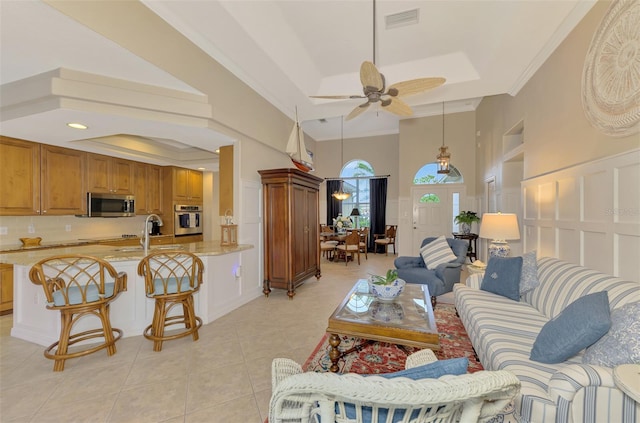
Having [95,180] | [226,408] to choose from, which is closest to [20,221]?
[95,180]

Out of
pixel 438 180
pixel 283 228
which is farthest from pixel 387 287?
pixel 438 180

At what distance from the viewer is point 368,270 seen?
605 centimetres

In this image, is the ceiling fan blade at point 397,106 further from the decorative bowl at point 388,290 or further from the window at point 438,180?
the window at point 438,180

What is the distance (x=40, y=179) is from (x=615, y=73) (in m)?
6.69

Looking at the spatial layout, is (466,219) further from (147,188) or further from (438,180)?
(147,188)

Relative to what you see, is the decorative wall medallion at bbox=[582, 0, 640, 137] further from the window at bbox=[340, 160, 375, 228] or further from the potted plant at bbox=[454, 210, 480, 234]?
the window at bbox=[340, 160, 375, 228]

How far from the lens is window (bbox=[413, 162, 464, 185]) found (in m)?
6.82

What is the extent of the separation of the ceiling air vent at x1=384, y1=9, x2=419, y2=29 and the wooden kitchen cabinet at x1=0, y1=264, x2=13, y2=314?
19.1 ft

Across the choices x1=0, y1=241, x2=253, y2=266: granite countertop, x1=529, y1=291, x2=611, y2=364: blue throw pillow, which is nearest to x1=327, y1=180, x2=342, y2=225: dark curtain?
x1=0, y1=241, x2=253, y2=266: granite countertop

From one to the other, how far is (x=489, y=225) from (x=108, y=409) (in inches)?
166

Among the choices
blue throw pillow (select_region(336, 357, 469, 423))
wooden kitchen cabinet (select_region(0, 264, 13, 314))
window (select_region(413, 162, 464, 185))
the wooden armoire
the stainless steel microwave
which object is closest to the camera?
blue throw pillow (select_region(336, 357, 469, 423))

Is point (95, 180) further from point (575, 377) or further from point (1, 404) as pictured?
point (575, 377)

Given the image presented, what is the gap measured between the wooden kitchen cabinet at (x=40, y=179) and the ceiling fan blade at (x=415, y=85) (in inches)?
195

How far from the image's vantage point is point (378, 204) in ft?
28.1
